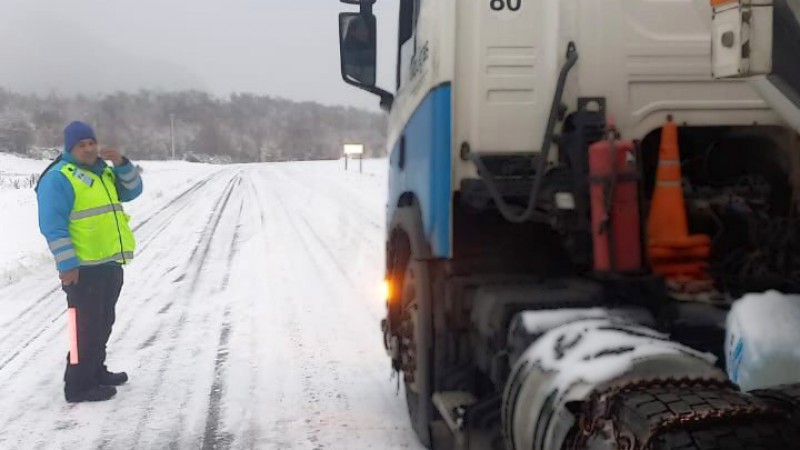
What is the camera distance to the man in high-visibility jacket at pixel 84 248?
5152mm

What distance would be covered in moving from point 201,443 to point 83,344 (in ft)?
4.59

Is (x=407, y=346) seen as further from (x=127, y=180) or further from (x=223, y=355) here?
(x=127, y=180)

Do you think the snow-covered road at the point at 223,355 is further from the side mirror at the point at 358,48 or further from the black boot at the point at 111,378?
the side mirror at the point at 358,48

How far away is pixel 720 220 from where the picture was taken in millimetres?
3033

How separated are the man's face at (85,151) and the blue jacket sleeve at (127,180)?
327 millimetres

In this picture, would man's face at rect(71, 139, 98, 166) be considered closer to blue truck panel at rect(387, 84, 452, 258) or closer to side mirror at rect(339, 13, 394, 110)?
side mirror at rect(339, 13, 394, 110)

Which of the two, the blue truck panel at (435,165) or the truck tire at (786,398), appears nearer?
the truck tire at (786,398)

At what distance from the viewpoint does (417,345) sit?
3699 millimetres

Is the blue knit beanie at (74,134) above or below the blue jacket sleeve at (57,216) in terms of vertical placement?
above

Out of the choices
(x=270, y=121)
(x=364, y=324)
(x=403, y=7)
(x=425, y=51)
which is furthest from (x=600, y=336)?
(x=270, y=121)

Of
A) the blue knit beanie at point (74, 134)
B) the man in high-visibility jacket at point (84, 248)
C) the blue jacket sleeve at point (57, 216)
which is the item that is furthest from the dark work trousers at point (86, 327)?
the blue knit beanie at point (74, 134)

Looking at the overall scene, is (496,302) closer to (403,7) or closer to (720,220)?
(720,220)

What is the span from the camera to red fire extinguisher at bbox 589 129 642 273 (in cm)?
260

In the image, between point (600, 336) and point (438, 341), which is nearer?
point (600, 336)
